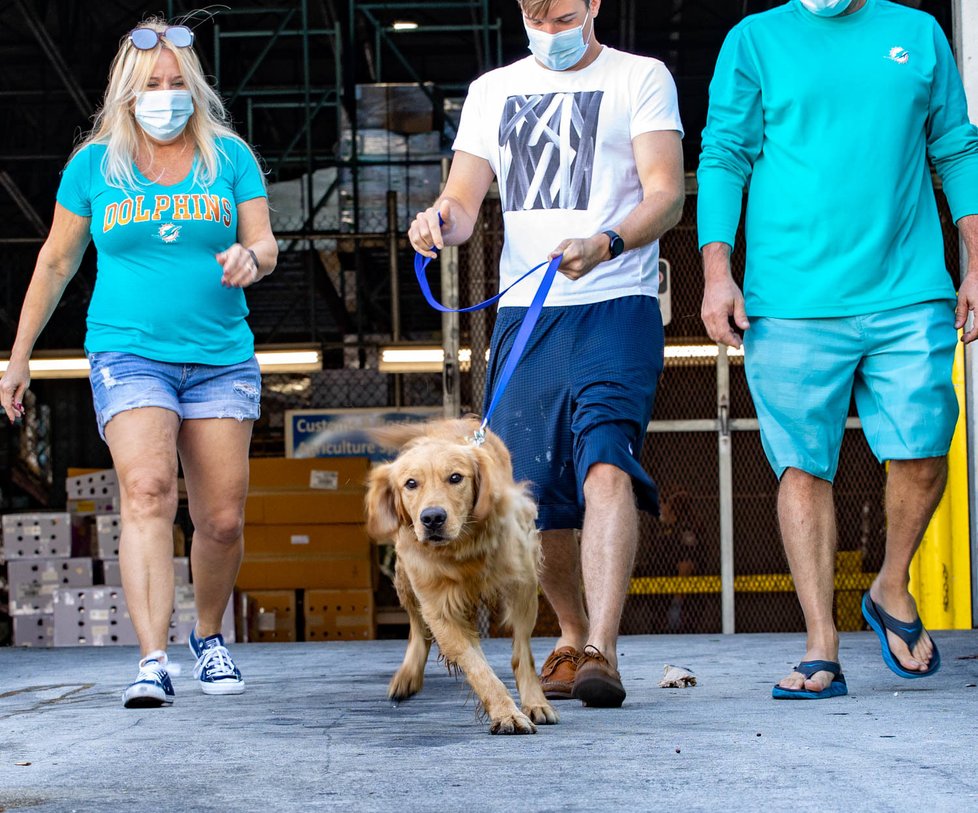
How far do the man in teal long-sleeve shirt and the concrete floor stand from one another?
47 cm

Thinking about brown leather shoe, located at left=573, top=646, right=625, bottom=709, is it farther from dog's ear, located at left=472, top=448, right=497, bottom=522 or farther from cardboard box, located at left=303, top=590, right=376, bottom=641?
cardboard box, located at left=303, top=590, right=376, bottom=641

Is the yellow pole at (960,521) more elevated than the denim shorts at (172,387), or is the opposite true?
the denim shorts at (172,387)

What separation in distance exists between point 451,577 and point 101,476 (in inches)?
394

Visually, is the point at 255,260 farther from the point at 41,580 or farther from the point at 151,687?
the point at 41,580

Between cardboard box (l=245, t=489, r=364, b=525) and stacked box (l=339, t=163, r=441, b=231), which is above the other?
stacked box (l=339, t=163, r=441, b=231)

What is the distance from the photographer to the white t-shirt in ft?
13.0

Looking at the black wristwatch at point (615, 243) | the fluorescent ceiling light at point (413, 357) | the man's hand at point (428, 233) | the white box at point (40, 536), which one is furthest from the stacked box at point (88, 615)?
the black wristwatch at point (615, 243)

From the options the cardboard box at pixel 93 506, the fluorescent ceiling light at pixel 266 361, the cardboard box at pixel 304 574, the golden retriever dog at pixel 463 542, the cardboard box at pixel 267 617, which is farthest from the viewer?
the fluorescent ceiling light at pixel 266 361

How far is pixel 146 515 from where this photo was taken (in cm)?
399

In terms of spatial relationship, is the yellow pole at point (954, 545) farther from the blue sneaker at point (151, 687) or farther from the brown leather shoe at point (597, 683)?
the blue sneaker at point (151, 687)

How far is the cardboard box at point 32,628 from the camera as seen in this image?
473 inches

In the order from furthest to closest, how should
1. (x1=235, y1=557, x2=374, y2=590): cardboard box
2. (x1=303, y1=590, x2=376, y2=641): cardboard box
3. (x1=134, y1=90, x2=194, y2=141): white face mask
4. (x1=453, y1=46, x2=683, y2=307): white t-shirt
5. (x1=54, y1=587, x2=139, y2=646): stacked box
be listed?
(x1=303, y1=590, x2=376, y2=641): cardboard box < (x1=235, y1=557, x2=374, y2=590): cardboard box < (x1=54, y1=587, x2=139, y2=646): stacked box < (x1=134, y1=90, x2=194, y2=141): white face mask < (x1=453, y1=46, x2=683, y2=307): white t-shirt

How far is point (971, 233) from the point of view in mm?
3875

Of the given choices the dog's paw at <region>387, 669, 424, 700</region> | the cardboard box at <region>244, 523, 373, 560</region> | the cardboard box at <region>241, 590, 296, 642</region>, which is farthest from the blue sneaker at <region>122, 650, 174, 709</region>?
the cardboard box at <region>244, 523, 373, 560</region>
